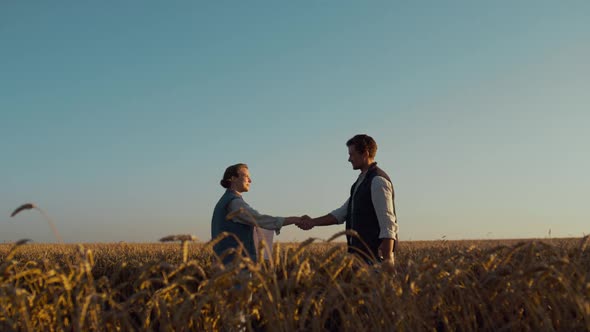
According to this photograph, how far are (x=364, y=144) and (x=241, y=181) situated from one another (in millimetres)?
1465

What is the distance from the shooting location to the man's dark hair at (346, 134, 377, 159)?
6.13 m

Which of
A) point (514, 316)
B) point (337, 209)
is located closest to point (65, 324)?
point (514, 316)

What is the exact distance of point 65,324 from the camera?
277 centimetres

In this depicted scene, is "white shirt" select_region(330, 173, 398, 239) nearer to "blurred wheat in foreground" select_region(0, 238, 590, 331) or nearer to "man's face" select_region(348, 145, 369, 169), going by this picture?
"man's face" select_region(348, 145, 369, 169)

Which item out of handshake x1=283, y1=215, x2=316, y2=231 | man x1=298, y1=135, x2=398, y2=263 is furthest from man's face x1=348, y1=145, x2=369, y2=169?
handshake x1=283, y1=215, x2=316, y2=231

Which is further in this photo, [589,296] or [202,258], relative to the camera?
[202,258]

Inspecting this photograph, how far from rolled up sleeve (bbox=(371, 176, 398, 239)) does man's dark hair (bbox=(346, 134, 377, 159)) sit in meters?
0.46

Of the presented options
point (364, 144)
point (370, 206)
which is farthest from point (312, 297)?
point (364, 144)

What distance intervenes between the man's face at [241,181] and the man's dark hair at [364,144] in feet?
4.13

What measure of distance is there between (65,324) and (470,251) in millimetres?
2300

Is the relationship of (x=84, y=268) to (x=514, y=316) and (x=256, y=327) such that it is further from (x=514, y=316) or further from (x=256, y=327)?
(x=514, y=316)

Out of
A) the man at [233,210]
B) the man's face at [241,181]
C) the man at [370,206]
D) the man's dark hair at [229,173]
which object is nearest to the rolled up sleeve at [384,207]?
the man at [370,206]

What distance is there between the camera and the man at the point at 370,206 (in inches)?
223

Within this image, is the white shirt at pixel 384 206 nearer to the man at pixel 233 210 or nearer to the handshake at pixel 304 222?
the man at pixel 233 210
